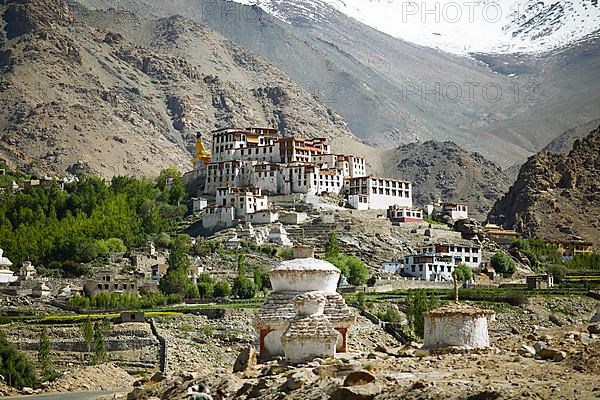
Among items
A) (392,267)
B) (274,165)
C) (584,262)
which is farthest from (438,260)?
(274,165)

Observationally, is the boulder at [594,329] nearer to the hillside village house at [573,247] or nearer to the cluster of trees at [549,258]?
the cluster of trees at [549,258]

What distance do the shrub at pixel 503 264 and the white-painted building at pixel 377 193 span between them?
1510cm

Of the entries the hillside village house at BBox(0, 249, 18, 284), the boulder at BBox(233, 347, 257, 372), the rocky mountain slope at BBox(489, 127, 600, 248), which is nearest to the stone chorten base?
the boulder at BBox(233, 347, 257, 372)

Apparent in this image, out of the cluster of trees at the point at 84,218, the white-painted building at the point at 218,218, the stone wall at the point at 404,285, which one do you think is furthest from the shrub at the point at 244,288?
the white-painted building at the point at 218,218

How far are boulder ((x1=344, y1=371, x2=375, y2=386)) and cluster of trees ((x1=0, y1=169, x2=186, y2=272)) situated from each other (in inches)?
3251

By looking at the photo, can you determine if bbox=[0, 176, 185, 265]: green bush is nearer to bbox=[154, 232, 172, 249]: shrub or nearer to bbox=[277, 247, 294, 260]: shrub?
bbox=[154, 232, 172, 249]: shrub

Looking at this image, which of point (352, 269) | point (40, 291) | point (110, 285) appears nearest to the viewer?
point (40, 291)

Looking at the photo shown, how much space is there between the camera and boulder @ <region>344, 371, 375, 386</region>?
26.0m

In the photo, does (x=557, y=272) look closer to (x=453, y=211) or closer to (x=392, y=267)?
(x=392, y=267)

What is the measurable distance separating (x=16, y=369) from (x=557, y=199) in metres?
92.1

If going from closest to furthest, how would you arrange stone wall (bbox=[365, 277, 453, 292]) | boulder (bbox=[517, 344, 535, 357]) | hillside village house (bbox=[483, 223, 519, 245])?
boulder (bbox=[517, 344, 535, 357]) → stone wall (bbox=[365, 277, 453, 292]) → hillside village house (bbox=[483, 223, 519, 245])

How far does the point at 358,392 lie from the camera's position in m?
25.2

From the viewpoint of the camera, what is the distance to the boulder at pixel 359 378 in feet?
85.4

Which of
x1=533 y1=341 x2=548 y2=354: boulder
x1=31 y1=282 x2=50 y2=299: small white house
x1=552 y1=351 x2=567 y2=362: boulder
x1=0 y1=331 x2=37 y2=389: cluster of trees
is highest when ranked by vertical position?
x1=31 y1=282 x2=50 y2=299: small white house
